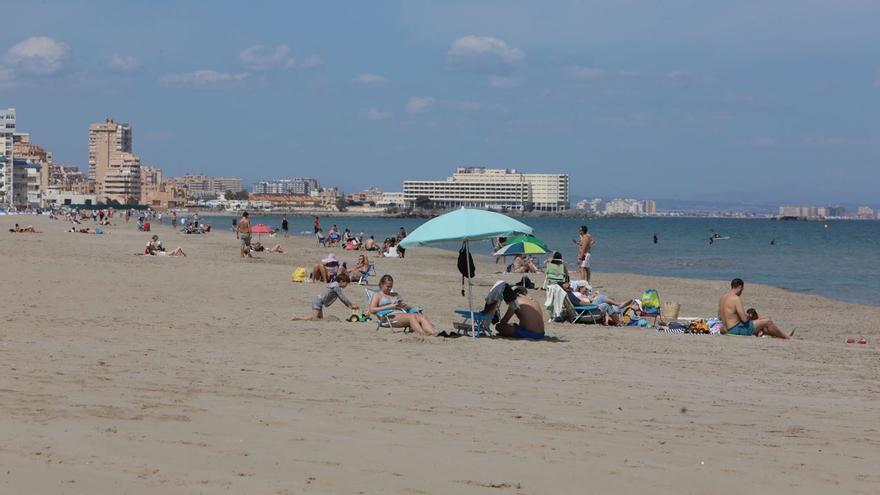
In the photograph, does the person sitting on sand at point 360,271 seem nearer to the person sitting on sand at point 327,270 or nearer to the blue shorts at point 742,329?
the person sitting on sand at point 327,270

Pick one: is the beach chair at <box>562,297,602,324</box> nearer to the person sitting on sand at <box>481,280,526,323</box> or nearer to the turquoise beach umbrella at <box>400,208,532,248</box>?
the person sitting on sand at <box>481,280,526,323</box>

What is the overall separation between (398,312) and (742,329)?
4350 mm

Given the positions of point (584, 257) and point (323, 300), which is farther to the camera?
point (584, 257)

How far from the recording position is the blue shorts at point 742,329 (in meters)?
12.6

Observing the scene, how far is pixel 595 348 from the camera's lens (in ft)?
35.9

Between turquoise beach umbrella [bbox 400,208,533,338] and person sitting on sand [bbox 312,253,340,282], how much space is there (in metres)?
5.76

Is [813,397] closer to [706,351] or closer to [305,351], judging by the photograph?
[706,351]

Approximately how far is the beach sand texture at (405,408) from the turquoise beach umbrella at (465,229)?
1104 millimetres

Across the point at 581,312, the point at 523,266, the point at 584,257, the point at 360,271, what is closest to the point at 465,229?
the point at 581,312

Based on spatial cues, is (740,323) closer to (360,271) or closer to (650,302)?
(650,302)

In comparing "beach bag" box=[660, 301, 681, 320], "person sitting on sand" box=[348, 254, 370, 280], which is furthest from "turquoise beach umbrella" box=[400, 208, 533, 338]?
"person sitting on sand" box=[348, 254, 370, 280]

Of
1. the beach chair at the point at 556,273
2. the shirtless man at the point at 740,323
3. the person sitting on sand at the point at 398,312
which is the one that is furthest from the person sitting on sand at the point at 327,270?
the shirtless man at the point at 740,323

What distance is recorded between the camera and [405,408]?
22.2 ft

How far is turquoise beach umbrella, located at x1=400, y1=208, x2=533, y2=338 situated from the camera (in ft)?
36.5
